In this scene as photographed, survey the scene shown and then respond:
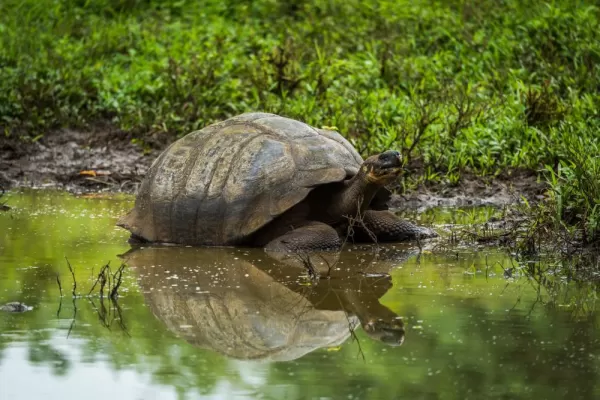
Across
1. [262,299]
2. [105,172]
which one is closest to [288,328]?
[262,299]

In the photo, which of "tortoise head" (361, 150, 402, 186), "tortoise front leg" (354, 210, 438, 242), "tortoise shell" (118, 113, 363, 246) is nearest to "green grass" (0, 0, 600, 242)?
"tortoise front leg" (354, 210, 438, 242)

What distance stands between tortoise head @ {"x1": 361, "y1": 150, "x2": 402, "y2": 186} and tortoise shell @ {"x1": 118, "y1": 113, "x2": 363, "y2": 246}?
0.19m

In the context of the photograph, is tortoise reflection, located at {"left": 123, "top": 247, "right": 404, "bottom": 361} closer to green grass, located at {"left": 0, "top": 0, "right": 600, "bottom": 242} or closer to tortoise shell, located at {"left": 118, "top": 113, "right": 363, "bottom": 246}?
tortoise shell, located at {"left": 118, "top": 113, "right": 363, "bottom": 246}

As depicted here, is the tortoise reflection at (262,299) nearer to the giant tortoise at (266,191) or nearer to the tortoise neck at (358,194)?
the giant tortoise at (266,191)

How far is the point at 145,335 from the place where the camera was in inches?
208

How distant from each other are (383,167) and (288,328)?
2400 mm

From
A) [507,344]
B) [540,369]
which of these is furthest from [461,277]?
[540,369]

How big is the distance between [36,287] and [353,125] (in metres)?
5.02

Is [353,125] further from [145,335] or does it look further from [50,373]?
[50,373]

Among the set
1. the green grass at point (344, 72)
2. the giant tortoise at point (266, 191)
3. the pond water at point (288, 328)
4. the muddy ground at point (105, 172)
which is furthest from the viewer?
the green grass at point (344, 72)

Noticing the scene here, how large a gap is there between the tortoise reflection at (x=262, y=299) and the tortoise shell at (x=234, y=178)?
219 mm

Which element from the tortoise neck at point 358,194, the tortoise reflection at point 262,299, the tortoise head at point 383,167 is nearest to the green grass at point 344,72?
the tortoise head at point 383,167

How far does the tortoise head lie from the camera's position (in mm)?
7668

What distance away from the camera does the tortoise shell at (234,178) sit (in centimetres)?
768
